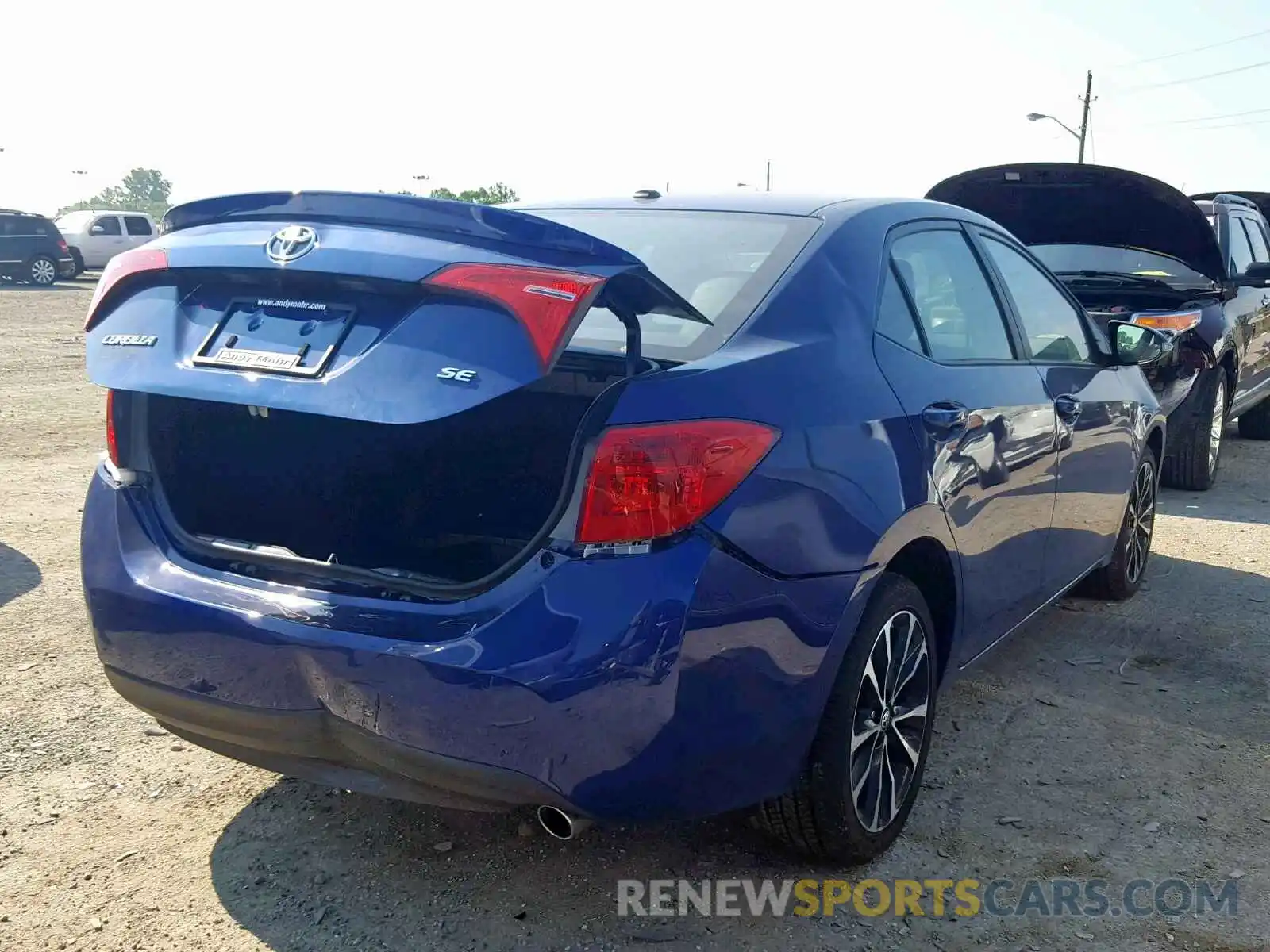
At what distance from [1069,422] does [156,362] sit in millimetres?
2976

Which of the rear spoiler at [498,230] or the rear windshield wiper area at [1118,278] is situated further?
the rear windshield wiper area at [1118,278]

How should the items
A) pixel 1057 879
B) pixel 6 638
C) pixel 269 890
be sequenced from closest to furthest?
pixel 269 890 < pixel 1057 879 < pixel 6 638

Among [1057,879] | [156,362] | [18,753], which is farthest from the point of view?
[18,753]

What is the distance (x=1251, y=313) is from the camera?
821cm

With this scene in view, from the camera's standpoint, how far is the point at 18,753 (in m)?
3.46

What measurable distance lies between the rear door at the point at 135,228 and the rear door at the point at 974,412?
30.5 metres

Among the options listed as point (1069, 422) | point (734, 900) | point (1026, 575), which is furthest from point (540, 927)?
point (1069, 422)

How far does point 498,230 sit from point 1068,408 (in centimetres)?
242

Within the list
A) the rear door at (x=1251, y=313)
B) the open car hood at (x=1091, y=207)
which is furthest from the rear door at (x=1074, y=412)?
the rear door at (x=1251, y=313)

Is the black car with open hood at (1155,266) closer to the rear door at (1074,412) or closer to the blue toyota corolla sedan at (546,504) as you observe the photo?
the rear door at (1074,412)

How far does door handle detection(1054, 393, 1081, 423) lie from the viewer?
3986 mm

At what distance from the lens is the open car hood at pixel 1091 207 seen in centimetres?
715

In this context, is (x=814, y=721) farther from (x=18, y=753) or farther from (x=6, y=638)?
(x=6, y=638)

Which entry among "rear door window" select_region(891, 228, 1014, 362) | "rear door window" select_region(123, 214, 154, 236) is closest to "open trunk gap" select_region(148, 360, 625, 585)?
"rear door window" select_region(891, 228, 1014, 362)
